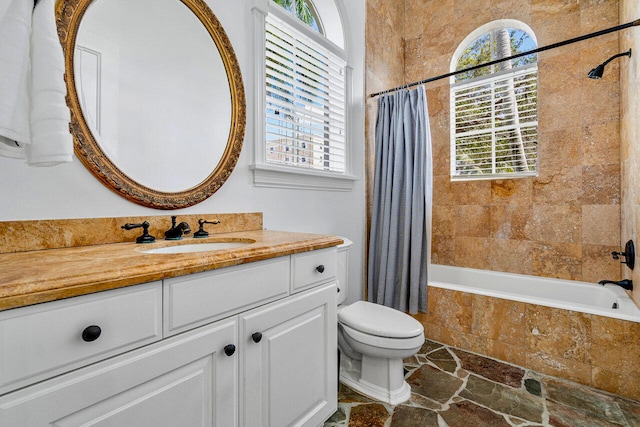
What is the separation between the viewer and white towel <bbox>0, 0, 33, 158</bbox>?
Answer: 2.44ft

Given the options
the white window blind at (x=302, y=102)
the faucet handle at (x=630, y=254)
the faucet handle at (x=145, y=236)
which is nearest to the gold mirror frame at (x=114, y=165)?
the faucet handle at (x=145, y=236)

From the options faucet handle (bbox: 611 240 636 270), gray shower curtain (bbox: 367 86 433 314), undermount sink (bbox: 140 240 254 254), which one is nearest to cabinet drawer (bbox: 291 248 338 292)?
undermount sink (bbox: 140 240 254 254)

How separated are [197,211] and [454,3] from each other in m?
3.20

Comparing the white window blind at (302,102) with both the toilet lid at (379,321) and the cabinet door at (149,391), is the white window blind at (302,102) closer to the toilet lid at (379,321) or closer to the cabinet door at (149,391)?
the toilet lid at (379,321)

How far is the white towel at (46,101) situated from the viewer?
2.59ft

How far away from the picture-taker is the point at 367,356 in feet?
5.73

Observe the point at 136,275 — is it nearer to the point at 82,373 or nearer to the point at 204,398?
the point at 82,373

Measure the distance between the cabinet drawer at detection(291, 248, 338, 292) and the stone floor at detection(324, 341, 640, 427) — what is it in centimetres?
77

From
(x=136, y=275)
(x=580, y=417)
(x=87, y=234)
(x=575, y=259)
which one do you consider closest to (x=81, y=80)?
(x=87, y=234)

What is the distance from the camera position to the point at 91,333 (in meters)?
0.65

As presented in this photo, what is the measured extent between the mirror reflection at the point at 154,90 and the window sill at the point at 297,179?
10.8 inches

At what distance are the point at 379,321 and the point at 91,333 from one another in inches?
53.4

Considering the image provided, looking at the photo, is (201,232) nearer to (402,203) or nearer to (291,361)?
(291,361)

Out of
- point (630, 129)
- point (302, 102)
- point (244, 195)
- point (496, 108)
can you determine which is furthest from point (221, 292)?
point (496, 108)
